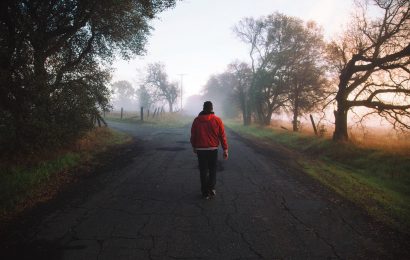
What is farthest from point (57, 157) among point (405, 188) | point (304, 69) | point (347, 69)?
point (304, 69)

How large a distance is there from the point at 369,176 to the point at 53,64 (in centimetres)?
1249

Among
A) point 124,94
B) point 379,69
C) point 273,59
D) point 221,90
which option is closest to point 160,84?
point 221,90

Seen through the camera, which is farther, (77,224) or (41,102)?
(41,102)

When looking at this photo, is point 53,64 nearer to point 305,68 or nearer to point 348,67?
point 348,67

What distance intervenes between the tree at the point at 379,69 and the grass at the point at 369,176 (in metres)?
2.13

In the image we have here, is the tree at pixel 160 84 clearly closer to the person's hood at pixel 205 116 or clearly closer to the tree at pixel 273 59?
the tree at pixel 273 59

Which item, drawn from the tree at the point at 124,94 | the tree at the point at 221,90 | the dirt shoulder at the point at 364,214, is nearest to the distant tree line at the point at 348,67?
the dirt shoulder at the point at 364,214

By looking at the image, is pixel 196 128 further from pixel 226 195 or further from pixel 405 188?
pixel 405 188

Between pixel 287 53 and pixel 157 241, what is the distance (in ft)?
98.5

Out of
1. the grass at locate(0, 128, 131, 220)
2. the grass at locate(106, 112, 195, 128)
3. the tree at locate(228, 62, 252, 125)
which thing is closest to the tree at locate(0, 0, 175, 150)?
the grass at locate(0, 128, 131, 220)

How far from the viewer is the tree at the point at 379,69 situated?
47.5 feet

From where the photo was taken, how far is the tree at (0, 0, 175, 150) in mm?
8727

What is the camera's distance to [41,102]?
939 cm

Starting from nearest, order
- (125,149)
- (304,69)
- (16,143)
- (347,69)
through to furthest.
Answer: (16,143) → (125,149) → (347,69) → (304,69)
